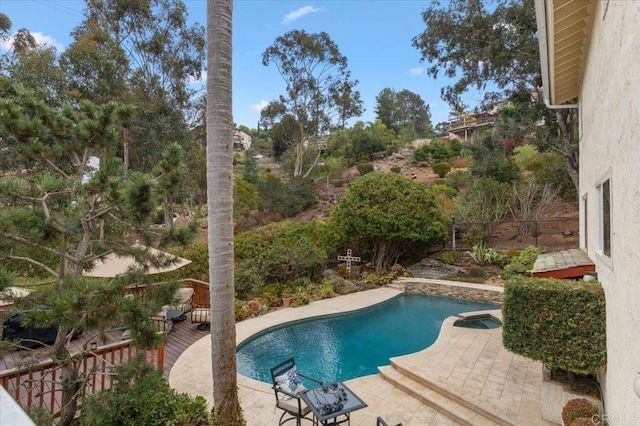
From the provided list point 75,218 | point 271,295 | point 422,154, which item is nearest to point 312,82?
point 422,154

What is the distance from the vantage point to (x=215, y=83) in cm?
440

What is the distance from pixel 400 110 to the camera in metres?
Result: 54.1

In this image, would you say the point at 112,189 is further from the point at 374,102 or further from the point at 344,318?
the point at 374,102

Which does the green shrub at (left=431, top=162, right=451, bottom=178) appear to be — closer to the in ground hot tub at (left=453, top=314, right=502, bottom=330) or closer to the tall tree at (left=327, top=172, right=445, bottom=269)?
the tall tree at (left=327, top=172, right=445, bottom=269)

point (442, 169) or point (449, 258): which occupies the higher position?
point (442, 169)

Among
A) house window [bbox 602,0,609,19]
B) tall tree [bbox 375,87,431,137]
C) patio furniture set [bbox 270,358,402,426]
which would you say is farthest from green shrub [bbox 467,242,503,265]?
tall tree [bbox 375,87,431,137]

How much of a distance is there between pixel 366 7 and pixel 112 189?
18996 millimetres

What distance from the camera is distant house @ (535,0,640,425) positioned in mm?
2811

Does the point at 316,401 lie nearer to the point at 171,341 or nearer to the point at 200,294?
the point at 171,341

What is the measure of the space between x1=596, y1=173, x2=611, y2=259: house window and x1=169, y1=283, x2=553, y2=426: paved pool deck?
112 inches

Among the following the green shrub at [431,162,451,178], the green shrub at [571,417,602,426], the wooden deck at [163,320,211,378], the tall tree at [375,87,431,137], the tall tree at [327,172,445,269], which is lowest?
the wooden deck at [163,320,211,378]

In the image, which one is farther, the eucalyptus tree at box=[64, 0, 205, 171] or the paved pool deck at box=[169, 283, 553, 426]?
the eucalyptus tree at box=[64, 0, 205, 171]

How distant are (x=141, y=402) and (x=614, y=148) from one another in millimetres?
6464

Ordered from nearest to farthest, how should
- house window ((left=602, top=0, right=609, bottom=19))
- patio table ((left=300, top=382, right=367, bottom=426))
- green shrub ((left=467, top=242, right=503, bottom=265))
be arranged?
house window ((left=602, top=0, right=609, bottom=19))
patio table ((left=300, top=382, right=367, bottom=426))
green shrub ((left=467, top=242, right=503, bottom=265))
